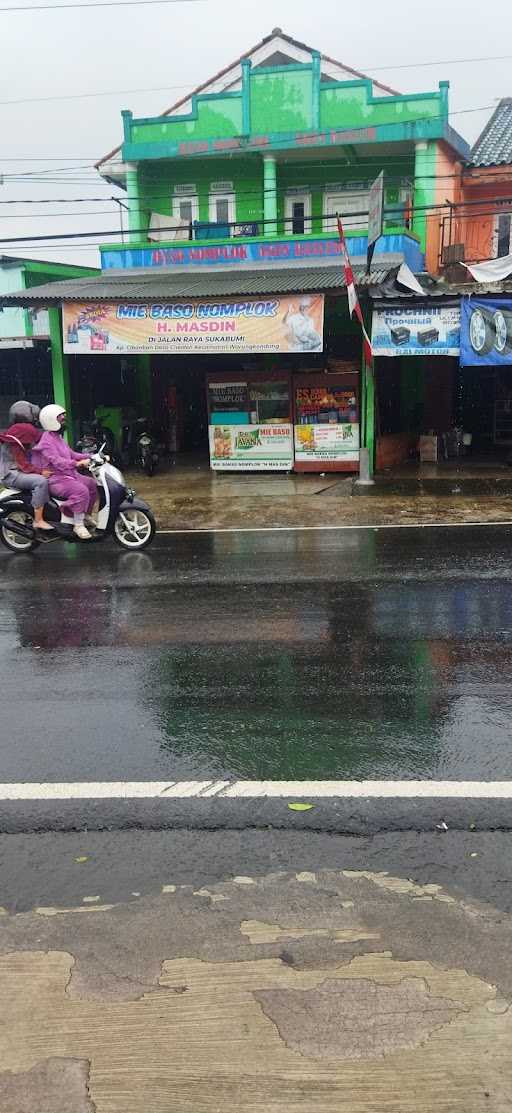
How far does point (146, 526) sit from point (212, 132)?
14.2m

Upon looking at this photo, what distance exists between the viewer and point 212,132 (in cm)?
2144

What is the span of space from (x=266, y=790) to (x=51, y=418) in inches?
284

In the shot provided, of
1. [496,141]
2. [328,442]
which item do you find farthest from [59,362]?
[496,141]

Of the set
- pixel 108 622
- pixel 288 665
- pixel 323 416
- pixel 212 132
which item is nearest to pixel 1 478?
pixel 108 622

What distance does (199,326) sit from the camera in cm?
1686

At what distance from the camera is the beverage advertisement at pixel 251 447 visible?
18.4 m

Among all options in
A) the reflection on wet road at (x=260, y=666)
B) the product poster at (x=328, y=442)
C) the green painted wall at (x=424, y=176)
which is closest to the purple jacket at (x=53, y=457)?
the reflection on wet road at (x=260, y=666)

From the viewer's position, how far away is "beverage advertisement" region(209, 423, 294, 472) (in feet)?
60.4

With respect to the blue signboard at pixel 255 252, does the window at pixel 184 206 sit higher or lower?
higher

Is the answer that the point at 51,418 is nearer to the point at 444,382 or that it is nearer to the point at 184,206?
the point at 184,206

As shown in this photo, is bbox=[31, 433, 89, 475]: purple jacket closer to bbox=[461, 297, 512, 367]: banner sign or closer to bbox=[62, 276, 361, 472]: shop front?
bbox=[62, 276, 361, 472]: shop front

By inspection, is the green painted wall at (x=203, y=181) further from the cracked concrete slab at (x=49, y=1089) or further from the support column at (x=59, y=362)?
the cracked concrete slab at (x=49, y=1089)

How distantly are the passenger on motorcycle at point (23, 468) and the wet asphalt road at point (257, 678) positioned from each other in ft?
2.60

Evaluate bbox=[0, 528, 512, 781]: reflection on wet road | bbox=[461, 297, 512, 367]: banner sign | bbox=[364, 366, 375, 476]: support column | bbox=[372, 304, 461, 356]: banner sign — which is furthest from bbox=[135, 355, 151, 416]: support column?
bbox=[0, 528, 512, 781]: reflection on wet road
